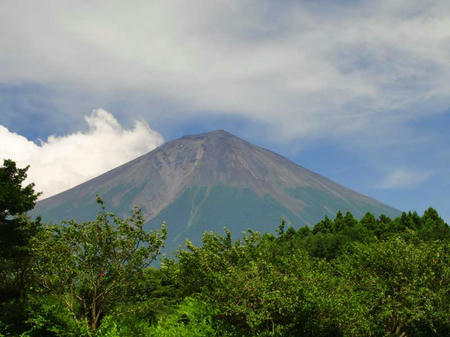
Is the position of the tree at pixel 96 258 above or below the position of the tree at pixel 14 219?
below

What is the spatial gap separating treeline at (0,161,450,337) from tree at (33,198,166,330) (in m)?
0.07

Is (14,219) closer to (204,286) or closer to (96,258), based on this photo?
(96,258)

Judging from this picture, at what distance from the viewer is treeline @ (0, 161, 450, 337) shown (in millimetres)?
22703

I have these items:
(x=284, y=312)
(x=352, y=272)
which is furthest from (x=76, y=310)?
(x=352, y=272)

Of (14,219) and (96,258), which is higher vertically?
(14,219)

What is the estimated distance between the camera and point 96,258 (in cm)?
2750

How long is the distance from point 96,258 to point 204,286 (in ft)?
23.2

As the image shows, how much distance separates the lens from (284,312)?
23.3 m

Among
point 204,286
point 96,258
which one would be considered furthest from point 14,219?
point 204,286

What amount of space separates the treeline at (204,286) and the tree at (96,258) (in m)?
0.07

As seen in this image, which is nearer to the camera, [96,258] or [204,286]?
[96,258]

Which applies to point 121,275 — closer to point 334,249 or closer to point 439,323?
point 439,323

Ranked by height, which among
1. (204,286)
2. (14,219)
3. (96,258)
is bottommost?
(204,286)

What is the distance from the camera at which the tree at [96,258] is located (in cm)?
2694
